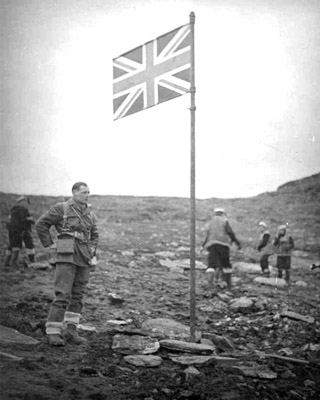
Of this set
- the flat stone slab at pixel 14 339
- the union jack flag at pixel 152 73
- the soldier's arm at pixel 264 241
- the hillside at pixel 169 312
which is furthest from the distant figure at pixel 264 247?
the flat stone slab at pixel 14 339

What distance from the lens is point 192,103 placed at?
13.1 feet

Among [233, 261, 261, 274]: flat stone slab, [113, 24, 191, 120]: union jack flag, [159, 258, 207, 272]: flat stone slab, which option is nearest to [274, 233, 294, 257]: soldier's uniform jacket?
[233, 261, 261, 274]: flat stone slab

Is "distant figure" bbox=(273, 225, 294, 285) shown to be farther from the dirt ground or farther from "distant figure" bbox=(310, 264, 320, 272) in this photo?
"distant figure" bbox=(310, 264, 320, 272)

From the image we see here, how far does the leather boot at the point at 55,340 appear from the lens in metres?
3.33

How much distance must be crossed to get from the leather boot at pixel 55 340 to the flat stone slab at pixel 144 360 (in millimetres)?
523

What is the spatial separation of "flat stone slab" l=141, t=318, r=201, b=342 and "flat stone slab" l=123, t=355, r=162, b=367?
0.38m

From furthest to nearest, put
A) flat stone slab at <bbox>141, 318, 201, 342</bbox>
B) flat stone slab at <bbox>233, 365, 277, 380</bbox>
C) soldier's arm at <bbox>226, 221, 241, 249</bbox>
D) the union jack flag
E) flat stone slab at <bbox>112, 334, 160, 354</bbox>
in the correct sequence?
soldier's arm at <bbox>226, 221, 241, 249</bbox> → the union jack flag → flat stone slab at <bbox>141, 318, 201, 342</bbox> → flat stone slab at <bbox>112, 334, 160, 354</bbox> → flat stone slab at <bbox>233, 365, 277, 380</bbox>

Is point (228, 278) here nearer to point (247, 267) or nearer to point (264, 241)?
point (247, 267)

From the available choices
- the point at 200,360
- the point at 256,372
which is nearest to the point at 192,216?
the point at 200,360

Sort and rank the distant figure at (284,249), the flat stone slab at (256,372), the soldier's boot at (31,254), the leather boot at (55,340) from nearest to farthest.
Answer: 1. the flat stone slab at (256,372)
2. the leather boot at (55,340)
3. the soldier's boot at (31,254)
4. the distant figure at (284,249)

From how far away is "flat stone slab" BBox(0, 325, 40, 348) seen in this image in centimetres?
330

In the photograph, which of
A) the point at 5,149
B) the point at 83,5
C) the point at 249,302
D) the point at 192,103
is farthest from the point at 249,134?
the point at 5,149

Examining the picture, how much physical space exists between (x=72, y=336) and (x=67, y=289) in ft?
1.26

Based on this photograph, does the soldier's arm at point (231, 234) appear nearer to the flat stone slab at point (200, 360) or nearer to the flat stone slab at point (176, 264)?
the flat stone slab at point (176, 264)
